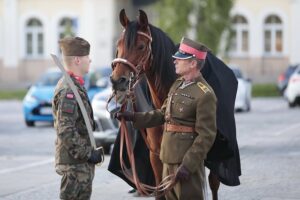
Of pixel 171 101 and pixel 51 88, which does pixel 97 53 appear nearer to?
pixel 51 88

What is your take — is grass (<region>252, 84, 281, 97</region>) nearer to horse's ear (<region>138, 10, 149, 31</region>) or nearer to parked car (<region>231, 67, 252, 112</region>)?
parked car (<region>231, 67, 252, 112</region>)

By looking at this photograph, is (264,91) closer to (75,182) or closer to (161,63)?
(161,63)

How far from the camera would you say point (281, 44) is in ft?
198

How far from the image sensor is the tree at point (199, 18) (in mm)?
48562

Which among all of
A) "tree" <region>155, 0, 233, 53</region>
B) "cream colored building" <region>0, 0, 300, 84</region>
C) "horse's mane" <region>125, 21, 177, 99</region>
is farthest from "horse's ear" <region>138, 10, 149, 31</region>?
"cream colored building" <region>0, 0, 300, 84</region>

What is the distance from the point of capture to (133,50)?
359 inches

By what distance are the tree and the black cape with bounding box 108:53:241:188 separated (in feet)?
124

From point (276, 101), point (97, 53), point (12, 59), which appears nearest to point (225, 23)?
point (276, 101)

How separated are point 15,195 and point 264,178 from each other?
3492mm

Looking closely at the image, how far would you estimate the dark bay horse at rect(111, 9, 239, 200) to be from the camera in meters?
9.08

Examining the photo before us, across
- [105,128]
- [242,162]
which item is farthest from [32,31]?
[242,162]

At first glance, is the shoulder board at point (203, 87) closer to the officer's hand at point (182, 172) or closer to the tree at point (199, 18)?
the officer's hand at point (182, 172)

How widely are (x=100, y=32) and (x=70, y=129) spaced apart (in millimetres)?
52986

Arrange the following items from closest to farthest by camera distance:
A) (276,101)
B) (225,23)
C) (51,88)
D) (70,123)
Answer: (70,123) < (51,88) < (276,101) < (225,23)
